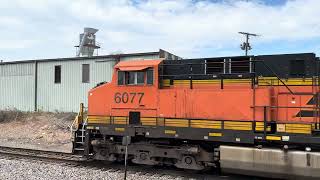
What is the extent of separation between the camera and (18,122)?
2781 centimetres

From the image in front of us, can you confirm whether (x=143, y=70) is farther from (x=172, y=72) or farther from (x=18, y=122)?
(x=18, y=122)

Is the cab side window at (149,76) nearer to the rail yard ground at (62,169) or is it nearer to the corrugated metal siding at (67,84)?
the rail yard ground at (62,169)

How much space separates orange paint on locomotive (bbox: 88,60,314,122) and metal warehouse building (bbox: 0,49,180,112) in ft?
39.4

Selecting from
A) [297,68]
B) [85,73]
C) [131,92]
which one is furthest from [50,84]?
[297,68]

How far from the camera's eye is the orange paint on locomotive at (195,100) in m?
10.9

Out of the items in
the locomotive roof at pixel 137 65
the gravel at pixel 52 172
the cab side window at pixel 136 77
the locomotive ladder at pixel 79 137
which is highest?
the locomotive roof at pixel 137 65

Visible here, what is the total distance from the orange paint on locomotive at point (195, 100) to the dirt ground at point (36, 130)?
6.43m

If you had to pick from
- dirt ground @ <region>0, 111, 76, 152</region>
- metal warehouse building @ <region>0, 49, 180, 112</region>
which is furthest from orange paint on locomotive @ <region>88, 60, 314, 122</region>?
metal warehouse building @ <region>0, 49, 180, 112</region>

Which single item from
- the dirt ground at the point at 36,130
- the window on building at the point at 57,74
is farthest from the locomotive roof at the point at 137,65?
the window on building at the point at 57,74

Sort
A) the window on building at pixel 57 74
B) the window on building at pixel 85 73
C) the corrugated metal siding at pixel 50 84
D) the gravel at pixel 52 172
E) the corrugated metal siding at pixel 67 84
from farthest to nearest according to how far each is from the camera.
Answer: the window on building at pixel 57 74 < the window on building at pixel 85 73 < the corrugated metal siding at pixel 50 84 < the corrugated metal siding at pixel 67 84 < the gravel at pixel 52 172

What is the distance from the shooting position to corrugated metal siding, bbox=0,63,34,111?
1225 inches

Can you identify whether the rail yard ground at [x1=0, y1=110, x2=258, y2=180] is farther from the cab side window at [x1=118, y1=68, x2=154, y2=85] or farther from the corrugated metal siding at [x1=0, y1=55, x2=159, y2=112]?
the corrugated metal siding at [x1=0, y1=55, x2=159, y2=112]

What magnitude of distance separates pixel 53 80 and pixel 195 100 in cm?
1993

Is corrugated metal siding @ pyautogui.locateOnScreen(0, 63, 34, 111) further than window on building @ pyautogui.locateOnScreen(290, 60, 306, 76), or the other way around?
corrugated metal siding @ pyautogui.locateOnScreen(0, 63, 34, 111)
